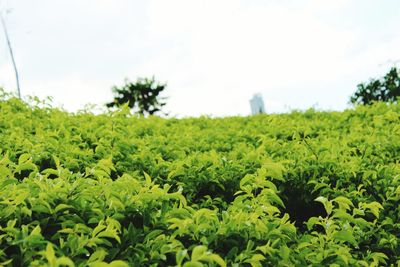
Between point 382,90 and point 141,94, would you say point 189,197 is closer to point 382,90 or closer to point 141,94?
point 382,90

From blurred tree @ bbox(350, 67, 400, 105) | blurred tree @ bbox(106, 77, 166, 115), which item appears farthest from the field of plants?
blurred tree @ bbox(106, 77, 166, 115)

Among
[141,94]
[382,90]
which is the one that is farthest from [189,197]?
[141,94]

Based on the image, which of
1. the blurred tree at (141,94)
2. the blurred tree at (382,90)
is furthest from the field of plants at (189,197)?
the blurred tree at (141,94)

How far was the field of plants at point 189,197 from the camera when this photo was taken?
2.10m

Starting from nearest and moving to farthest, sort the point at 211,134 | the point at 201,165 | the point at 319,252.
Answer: the point at 319,252 → the point at 201,165 → the point at 211,134

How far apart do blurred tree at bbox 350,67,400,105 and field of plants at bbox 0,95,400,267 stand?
336 inches

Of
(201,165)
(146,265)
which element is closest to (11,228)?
(146,265)

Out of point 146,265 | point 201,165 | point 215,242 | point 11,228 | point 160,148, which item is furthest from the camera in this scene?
point 160,148

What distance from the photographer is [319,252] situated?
241cm

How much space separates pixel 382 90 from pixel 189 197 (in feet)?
42.2

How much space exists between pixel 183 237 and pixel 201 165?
4.97ft

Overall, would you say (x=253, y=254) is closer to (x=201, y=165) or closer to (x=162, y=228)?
(x=162, y=228)

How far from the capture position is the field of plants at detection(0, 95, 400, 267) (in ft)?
6.90

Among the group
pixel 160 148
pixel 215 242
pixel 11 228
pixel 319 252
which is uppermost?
pixel 160 148
